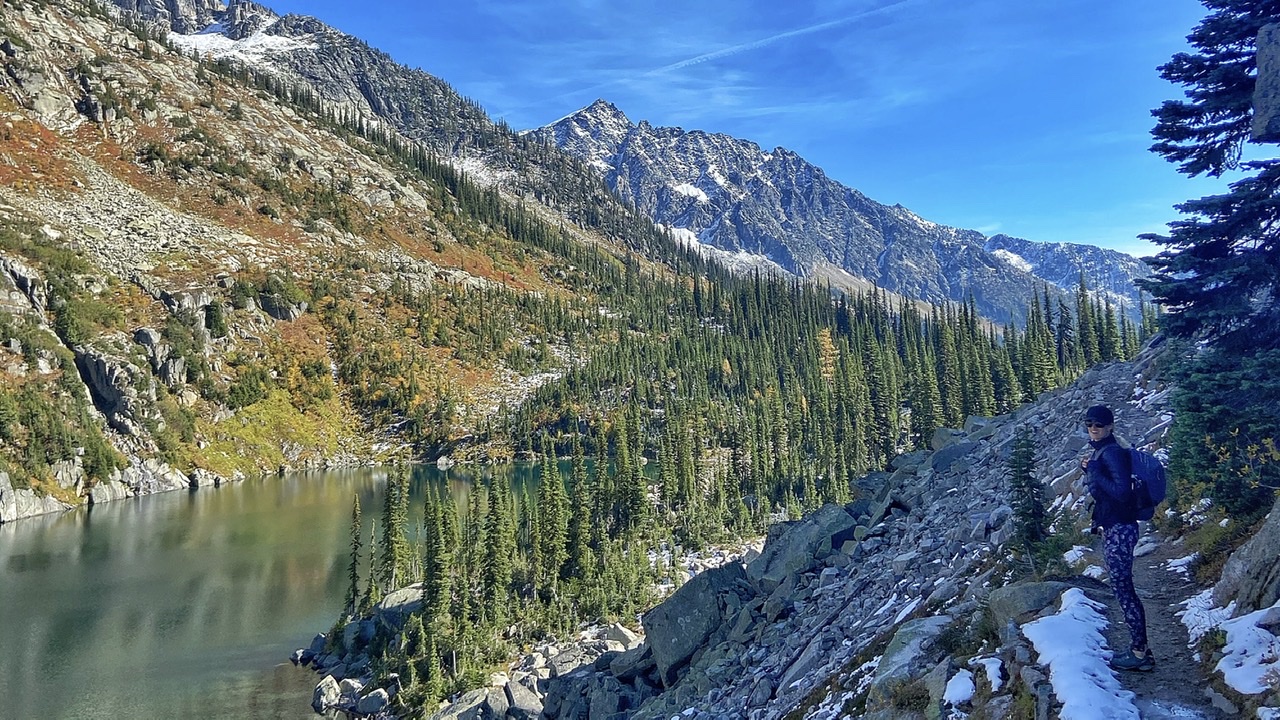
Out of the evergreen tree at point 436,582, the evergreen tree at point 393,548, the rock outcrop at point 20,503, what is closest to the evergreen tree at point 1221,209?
the evergreen tree at point 436,582

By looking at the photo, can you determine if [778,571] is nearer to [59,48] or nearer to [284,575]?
[284,575]

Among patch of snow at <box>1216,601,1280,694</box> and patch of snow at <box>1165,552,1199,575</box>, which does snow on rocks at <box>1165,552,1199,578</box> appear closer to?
patch of snow at <box>1165,552,1199,575</box>

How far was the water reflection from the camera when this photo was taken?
35.9 metres

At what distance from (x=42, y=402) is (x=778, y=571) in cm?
11006

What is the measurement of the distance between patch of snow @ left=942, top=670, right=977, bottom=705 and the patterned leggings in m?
2.21

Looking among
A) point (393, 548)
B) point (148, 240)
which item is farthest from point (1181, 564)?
point (148, 240)

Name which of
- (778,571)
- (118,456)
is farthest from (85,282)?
(778,571)

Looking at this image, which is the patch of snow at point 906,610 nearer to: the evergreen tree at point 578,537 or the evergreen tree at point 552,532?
the evergreen tree at point 552,532

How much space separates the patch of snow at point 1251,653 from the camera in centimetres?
697

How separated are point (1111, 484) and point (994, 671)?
3.12 m

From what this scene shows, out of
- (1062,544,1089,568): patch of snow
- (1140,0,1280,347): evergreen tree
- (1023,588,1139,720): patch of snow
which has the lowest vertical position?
(1062,544,1089,568): patch of snow

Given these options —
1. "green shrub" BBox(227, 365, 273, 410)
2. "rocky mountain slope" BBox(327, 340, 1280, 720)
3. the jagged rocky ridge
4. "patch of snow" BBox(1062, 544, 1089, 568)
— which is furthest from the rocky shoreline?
"patch of snow" BBox(1062, 544, 1089, 568)

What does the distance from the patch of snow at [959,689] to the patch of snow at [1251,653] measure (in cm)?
294

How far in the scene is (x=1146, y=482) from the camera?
821 cm
